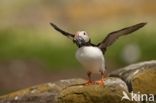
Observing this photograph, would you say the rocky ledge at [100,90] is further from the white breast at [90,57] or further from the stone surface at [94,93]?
the white breast at [90,57]

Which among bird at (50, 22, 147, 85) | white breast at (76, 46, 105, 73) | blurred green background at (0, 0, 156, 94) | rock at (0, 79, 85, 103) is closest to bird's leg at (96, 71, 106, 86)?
bird at (50, 22, 147, 85)

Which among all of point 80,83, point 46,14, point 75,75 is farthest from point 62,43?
point 80,83

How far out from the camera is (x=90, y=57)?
7828 mm

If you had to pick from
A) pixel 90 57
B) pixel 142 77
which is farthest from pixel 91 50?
pixel 142 77

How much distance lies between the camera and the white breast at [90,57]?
25.6 feet

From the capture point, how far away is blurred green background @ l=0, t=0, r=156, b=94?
17.3 meters

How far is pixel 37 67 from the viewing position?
17750 mm

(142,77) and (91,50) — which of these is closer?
(91,50)

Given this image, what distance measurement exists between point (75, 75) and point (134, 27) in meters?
8.75

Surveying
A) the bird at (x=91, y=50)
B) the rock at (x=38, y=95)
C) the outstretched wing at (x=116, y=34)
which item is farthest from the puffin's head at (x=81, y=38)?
the rock at (x=38, y=95)

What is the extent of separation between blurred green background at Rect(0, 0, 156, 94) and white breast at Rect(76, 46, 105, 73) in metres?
8.27

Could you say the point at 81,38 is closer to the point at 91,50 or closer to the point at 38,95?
the point at 91,50

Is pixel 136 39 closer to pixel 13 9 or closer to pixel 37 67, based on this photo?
pixel 37 67

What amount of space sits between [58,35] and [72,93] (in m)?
12.4
